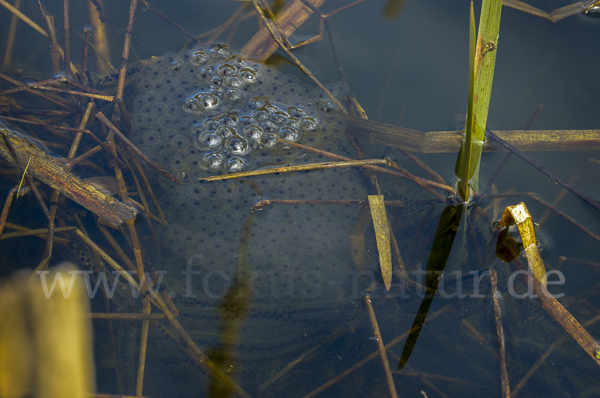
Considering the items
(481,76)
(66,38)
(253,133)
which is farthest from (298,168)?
(66,38)

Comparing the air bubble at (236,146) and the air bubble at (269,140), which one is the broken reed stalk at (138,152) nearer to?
the air bubble at (236,146)

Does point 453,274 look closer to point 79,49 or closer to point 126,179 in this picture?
point 126,179

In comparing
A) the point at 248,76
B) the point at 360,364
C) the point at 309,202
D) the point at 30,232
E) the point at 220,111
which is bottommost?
the point at 360,364

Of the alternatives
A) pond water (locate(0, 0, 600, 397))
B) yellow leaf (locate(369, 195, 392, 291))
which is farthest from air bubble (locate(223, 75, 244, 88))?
yellow leaf (locate(369, 195, 392, 291))

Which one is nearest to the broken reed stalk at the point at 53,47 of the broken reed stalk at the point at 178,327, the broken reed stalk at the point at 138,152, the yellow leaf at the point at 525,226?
the broken reed stalk at the point at 138,152

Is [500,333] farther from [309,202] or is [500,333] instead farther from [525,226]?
[309,202]

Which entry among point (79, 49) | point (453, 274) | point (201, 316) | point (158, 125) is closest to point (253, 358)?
point (201, 316)
